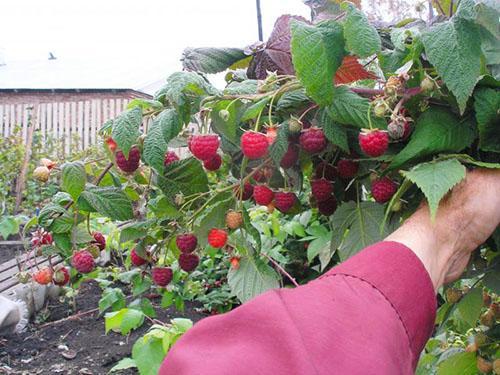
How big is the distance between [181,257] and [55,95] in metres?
10.9

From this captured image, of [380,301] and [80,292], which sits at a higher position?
[380,301]

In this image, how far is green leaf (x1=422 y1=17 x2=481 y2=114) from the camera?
60 cm

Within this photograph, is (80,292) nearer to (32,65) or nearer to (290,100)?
(290,100)

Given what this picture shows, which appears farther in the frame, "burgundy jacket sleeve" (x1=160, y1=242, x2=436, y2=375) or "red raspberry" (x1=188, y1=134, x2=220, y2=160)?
"red raspberry" (x1=188, y1=134, x2=220, y2=160)

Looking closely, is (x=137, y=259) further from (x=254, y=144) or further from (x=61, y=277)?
(x=254, y=144)

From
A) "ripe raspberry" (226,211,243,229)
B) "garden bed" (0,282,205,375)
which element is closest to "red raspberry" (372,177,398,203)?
"ripe raspberry" (226,211,243,229)

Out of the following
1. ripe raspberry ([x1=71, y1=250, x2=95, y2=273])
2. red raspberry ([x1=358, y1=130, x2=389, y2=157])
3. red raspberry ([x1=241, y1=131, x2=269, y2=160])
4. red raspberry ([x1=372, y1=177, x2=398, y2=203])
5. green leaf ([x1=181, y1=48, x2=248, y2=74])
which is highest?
green leaf ([x1=181, y1=48, x2=248, y2=74])

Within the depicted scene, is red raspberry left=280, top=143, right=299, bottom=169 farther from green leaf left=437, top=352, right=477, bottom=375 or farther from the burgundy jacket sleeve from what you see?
green leaf left=437, top=352, right=477, bottom=375

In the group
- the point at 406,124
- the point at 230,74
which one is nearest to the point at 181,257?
the point at 230,74

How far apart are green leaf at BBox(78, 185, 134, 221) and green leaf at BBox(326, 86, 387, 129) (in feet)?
1.09

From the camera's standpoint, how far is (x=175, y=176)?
2.70 ft

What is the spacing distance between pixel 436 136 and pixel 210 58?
375 millimetres

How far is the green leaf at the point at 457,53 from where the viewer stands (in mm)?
604

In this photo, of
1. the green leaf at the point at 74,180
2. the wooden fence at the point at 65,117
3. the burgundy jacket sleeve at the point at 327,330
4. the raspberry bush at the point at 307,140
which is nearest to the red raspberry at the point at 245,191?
the raspberry bush at the point at 307,140
